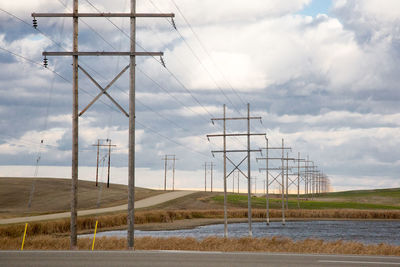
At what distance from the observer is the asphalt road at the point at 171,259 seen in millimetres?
18469

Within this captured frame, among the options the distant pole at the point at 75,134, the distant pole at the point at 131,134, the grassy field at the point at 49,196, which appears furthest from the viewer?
the grassy field at the point at 49,196

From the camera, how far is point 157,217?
92.9 m

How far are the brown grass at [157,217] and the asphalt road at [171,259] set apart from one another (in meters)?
30.7

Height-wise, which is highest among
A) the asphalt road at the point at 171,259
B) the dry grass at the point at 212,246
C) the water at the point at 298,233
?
the asphalt road at the point at 171,259

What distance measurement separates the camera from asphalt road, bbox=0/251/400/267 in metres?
18.5

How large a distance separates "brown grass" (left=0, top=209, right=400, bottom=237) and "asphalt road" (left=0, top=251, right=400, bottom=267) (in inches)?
1208

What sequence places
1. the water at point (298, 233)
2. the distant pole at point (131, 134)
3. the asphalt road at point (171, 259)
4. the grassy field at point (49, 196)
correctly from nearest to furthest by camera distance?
the asphalt road at point (171, 259) < the distant pole at point (131, 134) < the water at point (298, 233) < the grassy field at point (49, 196)

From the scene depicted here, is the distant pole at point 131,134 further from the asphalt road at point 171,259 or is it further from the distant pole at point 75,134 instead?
the asphalt road at point 171,259

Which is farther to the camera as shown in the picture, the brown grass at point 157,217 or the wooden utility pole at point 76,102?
the brown grass at point 157,217

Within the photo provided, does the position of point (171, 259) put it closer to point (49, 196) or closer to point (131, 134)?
point (131, 134)

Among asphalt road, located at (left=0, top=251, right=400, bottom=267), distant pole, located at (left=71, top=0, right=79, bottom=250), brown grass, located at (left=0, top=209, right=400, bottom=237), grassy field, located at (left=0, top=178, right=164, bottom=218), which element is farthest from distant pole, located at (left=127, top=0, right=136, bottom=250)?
grassy field, located at (left=0, top=178, right=164, bottom=218)

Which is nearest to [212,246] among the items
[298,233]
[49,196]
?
[298,233]

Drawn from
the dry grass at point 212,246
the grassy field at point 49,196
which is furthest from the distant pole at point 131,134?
the grassy field at point 49,196

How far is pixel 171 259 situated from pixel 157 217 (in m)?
74.2
